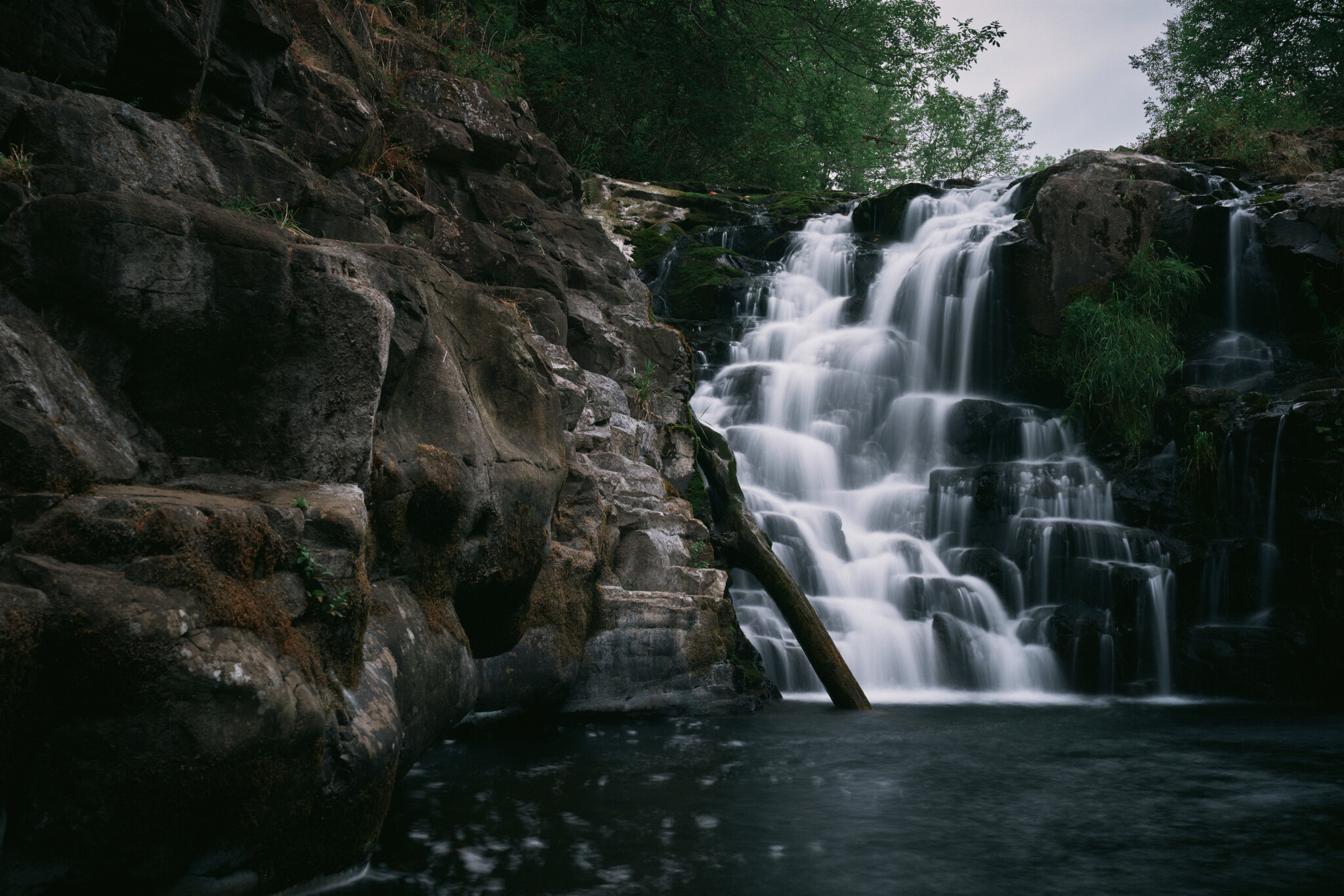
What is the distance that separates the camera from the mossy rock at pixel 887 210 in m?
17.3

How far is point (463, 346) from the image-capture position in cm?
551

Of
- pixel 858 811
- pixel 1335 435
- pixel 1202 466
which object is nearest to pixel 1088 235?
pixel 1202 466

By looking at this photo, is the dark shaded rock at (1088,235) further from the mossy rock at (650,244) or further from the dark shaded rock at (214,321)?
the dark shaded rock at (214,321)

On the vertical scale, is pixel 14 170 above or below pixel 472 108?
below

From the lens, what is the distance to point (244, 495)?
3.46m

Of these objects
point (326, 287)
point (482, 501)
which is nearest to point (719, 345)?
point (482, 501)

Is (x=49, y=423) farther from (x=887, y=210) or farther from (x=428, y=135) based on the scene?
(x=887, y=210)

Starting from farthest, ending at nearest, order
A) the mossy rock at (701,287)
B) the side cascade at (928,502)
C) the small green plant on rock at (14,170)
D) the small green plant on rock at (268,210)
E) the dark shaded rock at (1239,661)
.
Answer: the mossy rock at (701,287)
the side cascade at (928,502)
the dark shaded rock at (1239,661)
the small green plant on rock at (268,210)
the small green plant on rock at (14,170)

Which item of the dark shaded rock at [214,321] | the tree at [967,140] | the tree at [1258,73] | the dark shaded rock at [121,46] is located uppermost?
the tree at [967,140]

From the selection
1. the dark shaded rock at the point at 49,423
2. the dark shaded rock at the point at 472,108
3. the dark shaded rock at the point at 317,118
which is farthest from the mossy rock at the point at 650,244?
the dark shaded rock at the point at 49,423

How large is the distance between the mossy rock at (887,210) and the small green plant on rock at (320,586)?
51.2 feet

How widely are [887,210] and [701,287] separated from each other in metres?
5.03

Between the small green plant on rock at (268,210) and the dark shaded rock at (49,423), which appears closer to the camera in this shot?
the dark shaded rock at (49,423)

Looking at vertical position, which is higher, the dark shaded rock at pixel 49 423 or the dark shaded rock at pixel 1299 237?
the dark shaded rock at pixel 1299 237
